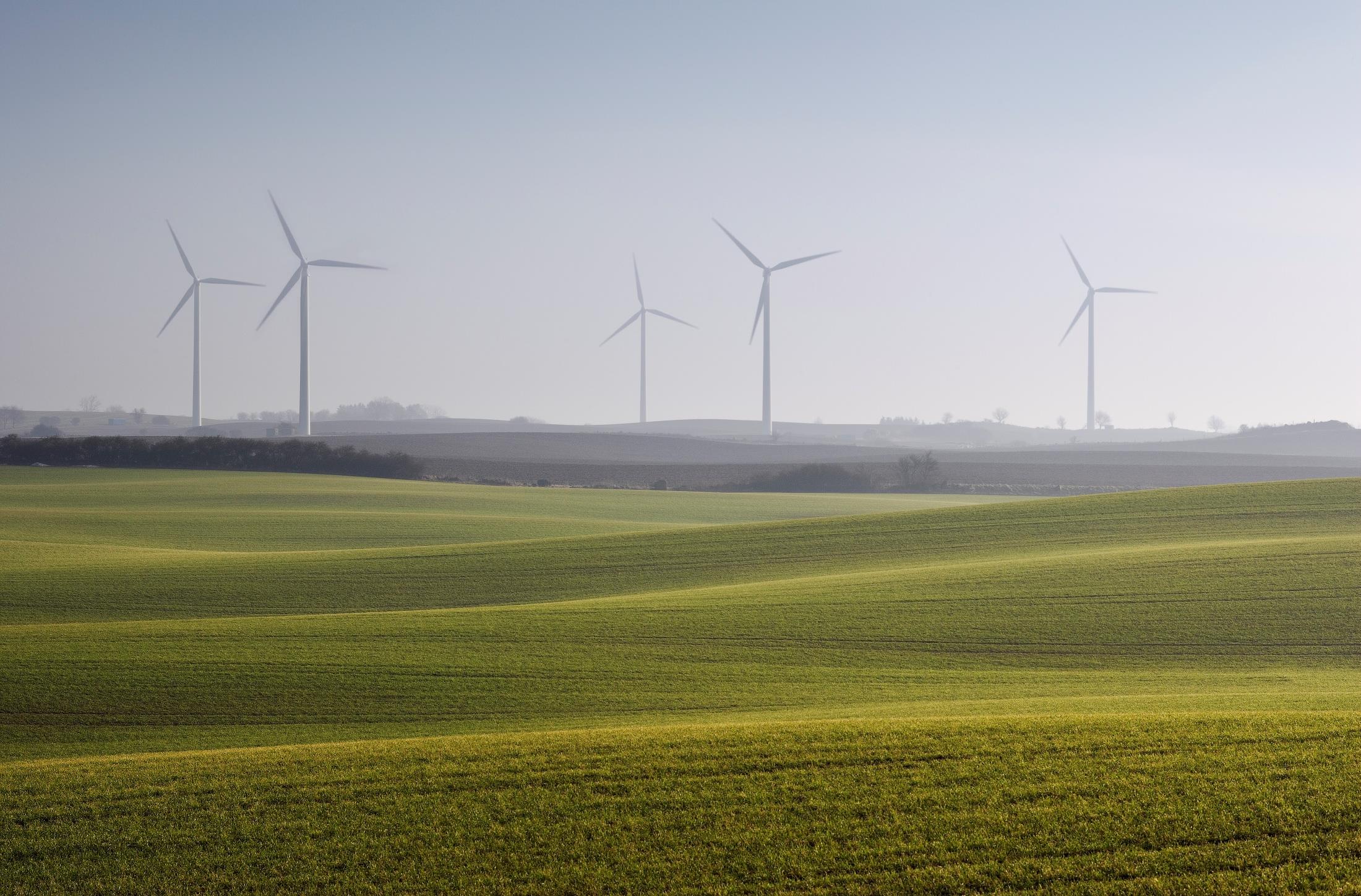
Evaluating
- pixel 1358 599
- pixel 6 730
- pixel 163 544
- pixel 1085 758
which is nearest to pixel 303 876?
pixel 1085 758

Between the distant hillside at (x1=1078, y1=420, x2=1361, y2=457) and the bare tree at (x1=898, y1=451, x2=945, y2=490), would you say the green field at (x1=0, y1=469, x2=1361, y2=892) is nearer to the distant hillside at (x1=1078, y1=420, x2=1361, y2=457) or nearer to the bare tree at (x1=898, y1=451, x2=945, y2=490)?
the bare tree at (x1=898, y1=451, x2=945, y2=490)

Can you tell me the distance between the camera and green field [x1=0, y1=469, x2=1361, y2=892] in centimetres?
742

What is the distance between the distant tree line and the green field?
3425cm

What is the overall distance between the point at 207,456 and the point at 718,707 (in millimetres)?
62878

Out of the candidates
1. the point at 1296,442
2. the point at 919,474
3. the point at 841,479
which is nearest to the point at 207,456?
the point at 841,479

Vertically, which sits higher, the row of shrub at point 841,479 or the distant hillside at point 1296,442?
the distant hillside at point 1296,442

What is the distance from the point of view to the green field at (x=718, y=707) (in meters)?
7.42

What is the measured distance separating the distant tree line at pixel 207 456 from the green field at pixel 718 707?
1349 inches

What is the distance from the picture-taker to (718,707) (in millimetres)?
14375

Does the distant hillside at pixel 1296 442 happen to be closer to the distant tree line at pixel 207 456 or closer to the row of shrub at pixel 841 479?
the row of shrub at pixel 841 479

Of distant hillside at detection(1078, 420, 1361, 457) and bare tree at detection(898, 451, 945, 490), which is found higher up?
distant hillside at detection(1078, 420, 1361, 457)

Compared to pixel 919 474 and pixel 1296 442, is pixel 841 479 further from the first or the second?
pixel 1296 442

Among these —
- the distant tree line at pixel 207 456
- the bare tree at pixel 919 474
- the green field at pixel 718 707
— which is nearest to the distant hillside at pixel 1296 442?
the bare tree at pixel 919 474

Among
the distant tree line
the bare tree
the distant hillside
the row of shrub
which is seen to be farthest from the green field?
the distant hillside
